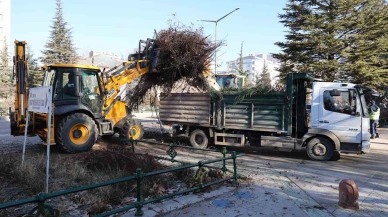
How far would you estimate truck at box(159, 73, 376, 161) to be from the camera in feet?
28.1

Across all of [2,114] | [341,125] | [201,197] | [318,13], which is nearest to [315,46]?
[318,13]

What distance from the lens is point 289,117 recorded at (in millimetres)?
8938

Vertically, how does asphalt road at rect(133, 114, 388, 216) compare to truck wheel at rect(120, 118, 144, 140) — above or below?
below

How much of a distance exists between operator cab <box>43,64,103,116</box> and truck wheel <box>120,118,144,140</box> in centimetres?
117

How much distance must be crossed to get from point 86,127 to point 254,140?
212 inches

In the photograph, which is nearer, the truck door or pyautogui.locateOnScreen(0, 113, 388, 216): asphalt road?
pyautogui.locateOnScreen(0, 113, 388, 216): asphalt road

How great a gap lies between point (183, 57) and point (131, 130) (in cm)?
317

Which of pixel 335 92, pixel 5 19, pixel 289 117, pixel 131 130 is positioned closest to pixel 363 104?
pixel 335 92

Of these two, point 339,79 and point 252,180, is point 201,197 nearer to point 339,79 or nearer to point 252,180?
point 252,180

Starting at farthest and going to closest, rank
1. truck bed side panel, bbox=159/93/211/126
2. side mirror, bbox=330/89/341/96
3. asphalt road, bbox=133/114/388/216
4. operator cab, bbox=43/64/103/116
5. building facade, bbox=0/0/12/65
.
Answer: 1. building facade, bbox=0/0/12/65
2. truck bed side panel, bbox=159/93/211/126
3. operator cab, bbox=43/64/103/116
4. side mirror, bbox=330/89/341/96
5. asphalt road, bbox=133/114/388/216

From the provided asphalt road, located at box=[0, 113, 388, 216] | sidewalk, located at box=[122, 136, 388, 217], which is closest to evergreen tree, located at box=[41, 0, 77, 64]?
asphalt road, located at box=[0, 113, 388, 216]

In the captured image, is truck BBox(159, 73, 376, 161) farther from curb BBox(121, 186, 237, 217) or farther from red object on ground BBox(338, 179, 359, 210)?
curb BBox(121, 186, 237, 217)

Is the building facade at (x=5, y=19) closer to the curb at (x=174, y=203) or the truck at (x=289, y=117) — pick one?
the truck at (x=289, y=117)

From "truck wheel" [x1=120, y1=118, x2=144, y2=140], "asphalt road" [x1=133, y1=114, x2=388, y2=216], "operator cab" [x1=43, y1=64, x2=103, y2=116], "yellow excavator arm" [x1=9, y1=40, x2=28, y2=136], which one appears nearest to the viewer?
"asphalt road" [x1=133, y1=114, x2=388, y2=216]
